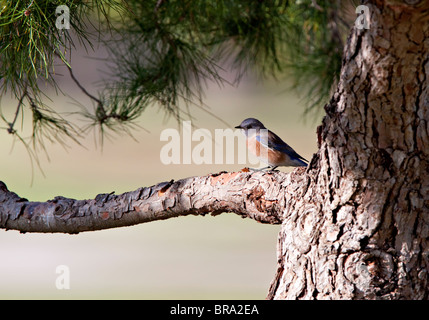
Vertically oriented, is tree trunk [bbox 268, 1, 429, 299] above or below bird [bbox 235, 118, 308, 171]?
below

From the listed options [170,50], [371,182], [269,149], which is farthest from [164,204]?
[170,50]

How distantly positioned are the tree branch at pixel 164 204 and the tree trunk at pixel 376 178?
139mm

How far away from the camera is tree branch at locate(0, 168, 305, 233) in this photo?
1.09 meters

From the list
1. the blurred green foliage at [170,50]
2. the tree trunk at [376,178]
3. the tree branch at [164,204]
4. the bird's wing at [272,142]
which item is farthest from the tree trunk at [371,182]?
the bird's wing at [272,142]

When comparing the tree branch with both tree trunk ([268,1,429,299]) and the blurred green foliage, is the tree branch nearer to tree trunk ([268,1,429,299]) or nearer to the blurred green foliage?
tree trunk ([268,1,429,299])

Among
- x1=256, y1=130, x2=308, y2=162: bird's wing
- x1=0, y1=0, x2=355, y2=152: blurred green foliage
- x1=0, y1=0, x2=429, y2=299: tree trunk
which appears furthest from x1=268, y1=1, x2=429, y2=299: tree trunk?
x1=256, y1=130, x2=308, y2=162: bird's wing

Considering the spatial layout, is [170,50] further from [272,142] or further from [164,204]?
[164,204]

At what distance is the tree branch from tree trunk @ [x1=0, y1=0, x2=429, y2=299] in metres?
0.11

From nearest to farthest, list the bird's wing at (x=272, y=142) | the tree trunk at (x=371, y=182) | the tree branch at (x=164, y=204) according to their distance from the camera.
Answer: the tree trunk at (x=371, y=182) → the tree branch at (x=164, y=204) → the bird's wing at (x=272, y=142)

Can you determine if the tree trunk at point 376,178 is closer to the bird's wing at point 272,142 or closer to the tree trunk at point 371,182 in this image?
the tree trunk at point 371,182

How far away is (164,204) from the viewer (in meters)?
1.16

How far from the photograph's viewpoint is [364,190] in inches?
35.3

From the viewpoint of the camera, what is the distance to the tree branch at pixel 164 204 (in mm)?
1086
